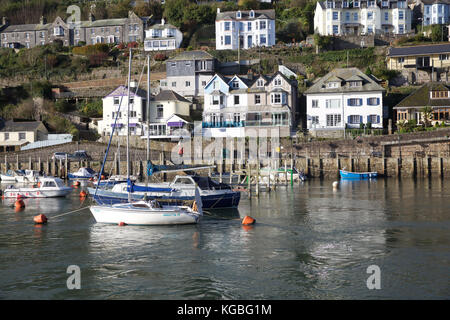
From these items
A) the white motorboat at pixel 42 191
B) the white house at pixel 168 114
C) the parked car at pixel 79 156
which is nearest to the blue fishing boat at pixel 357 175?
the white house at pixel 168 114

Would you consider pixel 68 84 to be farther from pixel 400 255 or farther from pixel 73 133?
pixel 400 255

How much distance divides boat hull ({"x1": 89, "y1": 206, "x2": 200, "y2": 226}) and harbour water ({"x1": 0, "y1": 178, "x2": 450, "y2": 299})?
459mm

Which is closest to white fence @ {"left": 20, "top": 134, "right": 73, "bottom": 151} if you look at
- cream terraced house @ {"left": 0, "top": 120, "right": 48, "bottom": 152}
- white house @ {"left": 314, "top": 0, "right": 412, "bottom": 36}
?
cream terraced house @ {"left": 0, "top": 120, "right": 48, "bottom": 152}

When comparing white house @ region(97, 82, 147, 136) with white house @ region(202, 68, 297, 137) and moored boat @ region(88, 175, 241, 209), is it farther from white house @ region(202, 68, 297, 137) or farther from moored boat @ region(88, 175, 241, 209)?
moored boat @ region(88, 175, 241, 209)

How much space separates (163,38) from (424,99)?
56.7 meters

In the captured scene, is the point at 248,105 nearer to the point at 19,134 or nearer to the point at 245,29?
the point at 245,29

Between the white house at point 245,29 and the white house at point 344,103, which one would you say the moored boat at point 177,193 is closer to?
the white house at point 344,103

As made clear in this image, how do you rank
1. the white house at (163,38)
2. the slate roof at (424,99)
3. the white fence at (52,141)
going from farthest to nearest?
the white house at (163,38) → the white fence at (52,141) → the slate roof at (424,99)

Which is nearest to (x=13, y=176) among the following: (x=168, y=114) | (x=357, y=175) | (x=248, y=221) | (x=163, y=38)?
(x=168, y=114)

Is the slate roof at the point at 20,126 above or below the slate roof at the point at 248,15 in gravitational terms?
below

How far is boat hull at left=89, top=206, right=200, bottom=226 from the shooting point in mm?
35344

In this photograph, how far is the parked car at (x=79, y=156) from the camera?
262 feet

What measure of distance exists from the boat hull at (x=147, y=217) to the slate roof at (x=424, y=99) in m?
54.1
